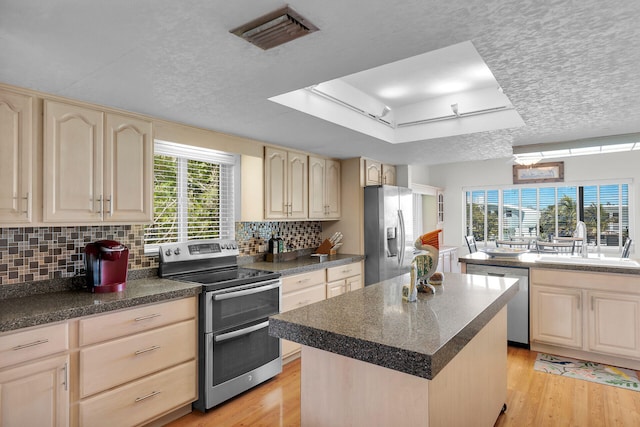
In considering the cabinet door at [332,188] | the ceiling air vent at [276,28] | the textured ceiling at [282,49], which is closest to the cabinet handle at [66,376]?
the textured ceiling at [282,49]

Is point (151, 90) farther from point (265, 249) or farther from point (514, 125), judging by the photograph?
point (514, 125)

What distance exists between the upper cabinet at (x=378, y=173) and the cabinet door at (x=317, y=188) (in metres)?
0.64

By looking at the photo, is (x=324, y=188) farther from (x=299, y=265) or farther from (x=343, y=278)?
(x=299, y=265)

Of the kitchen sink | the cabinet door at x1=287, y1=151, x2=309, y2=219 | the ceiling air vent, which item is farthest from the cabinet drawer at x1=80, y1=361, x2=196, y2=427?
the kitchen sink

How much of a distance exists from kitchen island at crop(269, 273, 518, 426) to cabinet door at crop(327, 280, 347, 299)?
Answer: 73.8 inches

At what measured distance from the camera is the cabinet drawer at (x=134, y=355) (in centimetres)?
204

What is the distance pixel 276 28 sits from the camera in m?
1.45

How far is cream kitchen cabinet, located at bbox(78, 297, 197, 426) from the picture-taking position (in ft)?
6.70

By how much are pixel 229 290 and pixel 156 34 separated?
1742 millimetres

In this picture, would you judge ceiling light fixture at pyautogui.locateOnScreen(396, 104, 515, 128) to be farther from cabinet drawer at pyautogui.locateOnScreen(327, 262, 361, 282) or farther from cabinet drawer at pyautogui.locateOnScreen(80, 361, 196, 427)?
cabinet drawer at pyautogui.locateOnScreen(80, 361, 196, 427)

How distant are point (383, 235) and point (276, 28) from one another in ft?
11.0

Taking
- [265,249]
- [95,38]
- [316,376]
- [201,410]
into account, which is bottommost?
[201,410]

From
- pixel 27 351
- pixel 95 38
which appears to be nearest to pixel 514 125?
pixel 95 38

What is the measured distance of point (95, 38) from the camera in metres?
1.52
